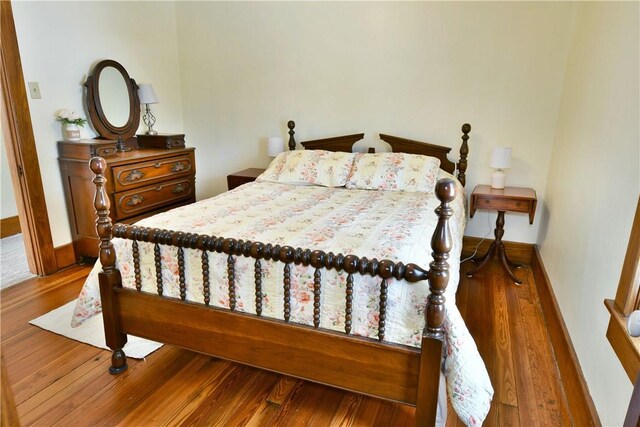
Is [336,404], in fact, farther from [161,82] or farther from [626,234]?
[161,82]

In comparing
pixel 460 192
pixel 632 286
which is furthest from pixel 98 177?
pixel 460 192

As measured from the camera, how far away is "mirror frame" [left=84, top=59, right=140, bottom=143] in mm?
3273

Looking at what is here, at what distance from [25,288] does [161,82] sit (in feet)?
7.09

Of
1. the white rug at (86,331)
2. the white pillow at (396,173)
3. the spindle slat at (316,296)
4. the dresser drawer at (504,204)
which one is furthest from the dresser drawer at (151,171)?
the dresser drawer at (504,204)

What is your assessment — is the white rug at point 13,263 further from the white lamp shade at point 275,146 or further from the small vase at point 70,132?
the white lamp shade at point 275,146

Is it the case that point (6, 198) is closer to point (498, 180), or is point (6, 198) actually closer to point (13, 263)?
point (13, 263)

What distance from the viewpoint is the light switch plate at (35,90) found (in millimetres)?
2893

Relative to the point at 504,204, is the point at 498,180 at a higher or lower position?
higher

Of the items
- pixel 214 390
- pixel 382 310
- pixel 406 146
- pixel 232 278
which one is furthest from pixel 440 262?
pixel 406 146

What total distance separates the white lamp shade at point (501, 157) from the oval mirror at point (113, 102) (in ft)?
9.66

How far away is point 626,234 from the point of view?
1500 mm

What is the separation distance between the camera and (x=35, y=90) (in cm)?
292

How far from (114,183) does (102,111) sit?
0.70 metres

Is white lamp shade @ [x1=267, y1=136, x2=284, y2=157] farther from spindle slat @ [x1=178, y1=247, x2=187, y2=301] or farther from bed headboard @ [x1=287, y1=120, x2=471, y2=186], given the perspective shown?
spindle slat @ [x1=178, y1=247, x2=187, y2=301]
